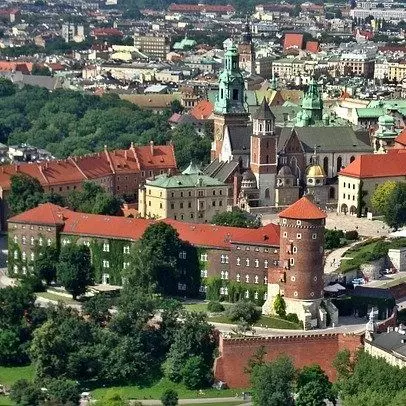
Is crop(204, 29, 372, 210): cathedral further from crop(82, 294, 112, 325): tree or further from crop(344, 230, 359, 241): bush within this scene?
crop(82, 294, 112, 325): tree

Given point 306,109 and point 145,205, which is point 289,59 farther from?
point 145,205

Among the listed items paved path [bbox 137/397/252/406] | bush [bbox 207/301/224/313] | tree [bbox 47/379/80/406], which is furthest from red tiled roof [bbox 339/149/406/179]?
tree [bbox 47/379/80/406]

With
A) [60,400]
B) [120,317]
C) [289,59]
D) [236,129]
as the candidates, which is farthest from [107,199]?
[289,59]

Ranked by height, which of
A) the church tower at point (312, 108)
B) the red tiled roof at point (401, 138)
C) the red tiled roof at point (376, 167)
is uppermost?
the church tower at point (312, 108)

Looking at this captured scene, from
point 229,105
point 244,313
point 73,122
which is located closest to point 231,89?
point 229,105

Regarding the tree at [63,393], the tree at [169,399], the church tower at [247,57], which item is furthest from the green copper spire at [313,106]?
the church tower at [247,57]

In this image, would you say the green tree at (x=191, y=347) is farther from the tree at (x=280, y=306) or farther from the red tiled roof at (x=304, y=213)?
the red tiled roof at (x=304, y=213)
